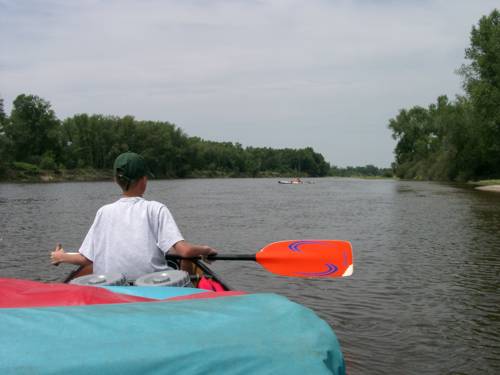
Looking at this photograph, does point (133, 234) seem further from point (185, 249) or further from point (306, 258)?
point (306, 258)

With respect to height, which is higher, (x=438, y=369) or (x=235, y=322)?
(x=235, y=322)

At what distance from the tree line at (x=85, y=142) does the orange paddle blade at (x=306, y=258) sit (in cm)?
7336

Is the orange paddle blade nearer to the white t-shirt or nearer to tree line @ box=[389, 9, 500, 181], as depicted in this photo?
the white t-shirt

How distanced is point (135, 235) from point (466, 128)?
59305 mm

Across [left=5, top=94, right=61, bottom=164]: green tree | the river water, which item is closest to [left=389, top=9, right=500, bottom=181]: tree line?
the river water

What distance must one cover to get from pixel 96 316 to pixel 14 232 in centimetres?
1636

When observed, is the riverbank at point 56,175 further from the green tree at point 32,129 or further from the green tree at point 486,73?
the green tree at point 486,73

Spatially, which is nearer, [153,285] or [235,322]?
[235,322]

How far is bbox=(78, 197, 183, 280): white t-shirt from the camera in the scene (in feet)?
12.2

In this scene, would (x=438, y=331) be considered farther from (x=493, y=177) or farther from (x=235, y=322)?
(x=493, y=177)

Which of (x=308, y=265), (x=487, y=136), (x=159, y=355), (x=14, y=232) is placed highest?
(x=487, y=136)

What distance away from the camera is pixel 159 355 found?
1736mm

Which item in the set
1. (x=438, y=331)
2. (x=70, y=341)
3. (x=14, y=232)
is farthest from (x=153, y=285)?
(x=14, y=232)

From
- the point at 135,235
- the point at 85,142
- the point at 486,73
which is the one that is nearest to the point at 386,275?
the point at 135,235
